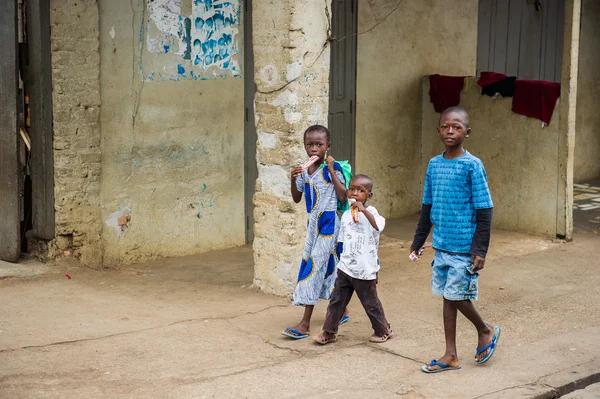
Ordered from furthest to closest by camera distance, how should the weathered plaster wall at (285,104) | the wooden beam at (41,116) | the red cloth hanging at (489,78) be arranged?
the red cloth hanging at (489,78), the wooden beam at (41,116), the weathered plaster wall at (285,104)

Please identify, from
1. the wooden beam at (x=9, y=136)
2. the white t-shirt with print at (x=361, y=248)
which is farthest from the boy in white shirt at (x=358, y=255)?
the wooden beam at (x=9, y=136)

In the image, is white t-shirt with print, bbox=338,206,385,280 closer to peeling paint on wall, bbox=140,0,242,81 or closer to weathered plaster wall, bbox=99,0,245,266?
weathered plaster wall, bbox=99,0,245,266

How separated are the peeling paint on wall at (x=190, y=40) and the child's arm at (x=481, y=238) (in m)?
4.00

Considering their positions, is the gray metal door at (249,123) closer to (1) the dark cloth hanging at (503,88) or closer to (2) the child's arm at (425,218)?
(1) the dark cloth hanging at (503,88)

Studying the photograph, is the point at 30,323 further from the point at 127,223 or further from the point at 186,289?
the point at 127,223

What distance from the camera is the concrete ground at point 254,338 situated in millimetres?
5449

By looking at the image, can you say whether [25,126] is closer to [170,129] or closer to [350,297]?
[170,129]

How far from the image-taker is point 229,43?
353 inches

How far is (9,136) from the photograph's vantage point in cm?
795

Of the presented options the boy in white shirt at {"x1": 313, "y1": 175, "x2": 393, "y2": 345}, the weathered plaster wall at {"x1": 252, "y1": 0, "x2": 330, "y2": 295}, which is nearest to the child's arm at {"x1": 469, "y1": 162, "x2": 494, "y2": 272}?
the boy in white shirt at {"x1": 313, "y1": 175, "x2": 393, "y2": 345}

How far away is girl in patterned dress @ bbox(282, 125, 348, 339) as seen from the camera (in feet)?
20.9

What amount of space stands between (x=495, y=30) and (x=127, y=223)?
18.7 feet

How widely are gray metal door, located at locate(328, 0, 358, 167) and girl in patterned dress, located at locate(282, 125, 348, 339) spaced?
3.63 m

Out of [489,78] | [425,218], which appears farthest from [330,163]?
[489,78]
